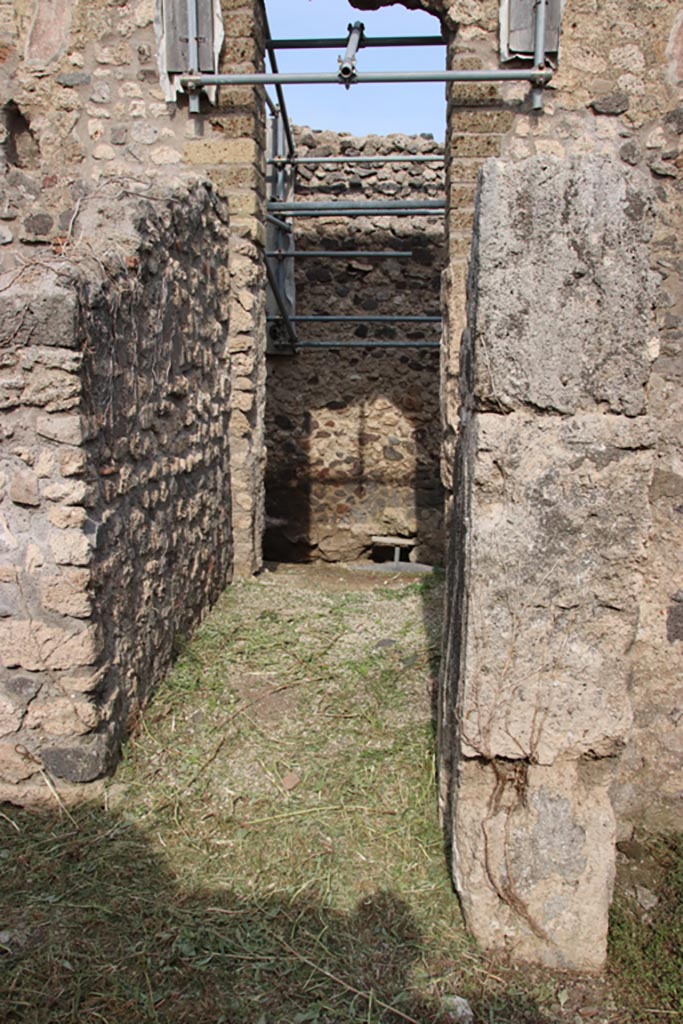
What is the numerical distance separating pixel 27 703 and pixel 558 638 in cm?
203

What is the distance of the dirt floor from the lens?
7.44 feet

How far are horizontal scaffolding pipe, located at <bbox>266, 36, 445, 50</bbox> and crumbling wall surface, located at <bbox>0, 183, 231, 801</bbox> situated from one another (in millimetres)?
1955

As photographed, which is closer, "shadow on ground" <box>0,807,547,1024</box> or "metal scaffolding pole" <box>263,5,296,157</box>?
"shadow on ground" <box>0,807,547,1024</box>

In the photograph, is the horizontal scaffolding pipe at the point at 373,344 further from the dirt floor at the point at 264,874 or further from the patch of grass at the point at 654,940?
the patch of grass at the point at 654,940

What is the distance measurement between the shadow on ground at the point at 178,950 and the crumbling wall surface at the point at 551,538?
35 cm

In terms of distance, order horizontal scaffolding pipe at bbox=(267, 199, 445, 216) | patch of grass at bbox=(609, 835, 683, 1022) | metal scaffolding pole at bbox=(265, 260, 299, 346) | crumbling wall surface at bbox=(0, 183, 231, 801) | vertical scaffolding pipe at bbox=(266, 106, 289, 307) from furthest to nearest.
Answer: vertical scaffolding pipe at bbox=(266, 106, 289, 307), metal scaffolding pole at bbox=(265, 260, 299, 346), horizontal scaffolding pipe at bbox=(267, 199, 445, 216), crumbling wall surface at bbox=(0, 183, 231, 801), patch of grass at bbox=(609, 835, 683, 1022)

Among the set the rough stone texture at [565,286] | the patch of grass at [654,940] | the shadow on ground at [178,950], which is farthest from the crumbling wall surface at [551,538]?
the shadow on ground at [178,950]

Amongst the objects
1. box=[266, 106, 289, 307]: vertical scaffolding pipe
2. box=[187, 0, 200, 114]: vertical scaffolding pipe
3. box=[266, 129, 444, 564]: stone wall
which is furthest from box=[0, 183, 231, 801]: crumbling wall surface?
box=[266, 129, 444, 564]: stone wall

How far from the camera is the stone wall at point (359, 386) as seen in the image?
7516mm

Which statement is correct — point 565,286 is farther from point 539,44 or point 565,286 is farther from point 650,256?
point 539,44

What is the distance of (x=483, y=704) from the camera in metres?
2.31

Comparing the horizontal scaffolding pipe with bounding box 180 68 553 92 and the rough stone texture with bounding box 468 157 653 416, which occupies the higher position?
the horizontal scaffolding pipe with bounding box 180 68 553 92

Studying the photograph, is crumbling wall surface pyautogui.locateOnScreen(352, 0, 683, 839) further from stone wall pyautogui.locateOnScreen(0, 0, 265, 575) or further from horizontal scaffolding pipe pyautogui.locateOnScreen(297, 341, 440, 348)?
horizontal scaffolding pipe pyautogui.locateOnScreen(297, 341, 440, 348)

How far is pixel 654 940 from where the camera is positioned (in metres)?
2.70
